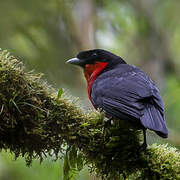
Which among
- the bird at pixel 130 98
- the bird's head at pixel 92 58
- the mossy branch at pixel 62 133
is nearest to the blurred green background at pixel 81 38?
the bird's head at pixel 92 58

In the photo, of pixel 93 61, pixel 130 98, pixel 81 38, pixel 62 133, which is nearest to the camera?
pixel 62 133

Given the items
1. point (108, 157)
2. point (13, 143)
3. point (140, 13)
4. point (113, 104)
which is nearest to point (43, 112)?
point (13, 143)

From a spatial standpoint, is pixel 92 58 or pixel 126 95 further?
pixel 92 58

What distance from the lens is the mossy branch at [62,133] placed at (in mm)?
2541

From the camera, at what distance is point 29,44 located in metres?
6.83

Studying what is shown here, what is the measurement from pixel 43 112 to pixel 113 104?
0.80m

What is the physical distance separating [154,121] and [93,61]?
207 centimetres

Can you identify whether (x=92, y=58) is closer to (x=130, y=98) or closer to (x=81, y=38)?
(x=130, y=98)

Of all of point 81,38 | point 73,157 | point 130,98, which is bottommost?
point 73,157

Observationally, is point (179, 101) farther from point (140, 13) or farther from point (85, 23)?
point (140, 13)

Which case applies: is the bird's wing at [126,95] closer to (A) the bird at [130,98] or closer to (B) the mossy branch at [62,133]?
(A) the bird at [130,98]

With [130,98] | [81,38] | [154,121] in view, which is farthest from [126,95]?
[81,38]

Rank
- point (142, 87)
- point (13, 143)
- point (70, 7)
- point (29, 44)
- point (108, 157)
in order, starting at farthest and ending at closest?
point (70, 7)
point (29, 44)
point (142, 87)
point (108, 157)
point (13, 143)

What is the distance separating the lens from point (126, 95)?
3307mm
